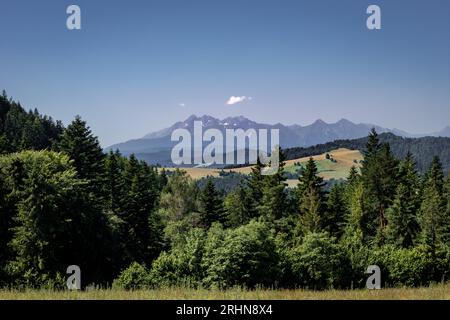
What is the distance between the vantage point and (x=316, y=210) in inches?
2542

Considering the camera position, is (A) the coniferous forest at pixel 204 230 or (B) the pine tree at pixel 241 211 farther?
(B) the pine tree at pixel 241 211

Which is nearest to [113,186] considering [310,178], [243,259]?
[310,178]

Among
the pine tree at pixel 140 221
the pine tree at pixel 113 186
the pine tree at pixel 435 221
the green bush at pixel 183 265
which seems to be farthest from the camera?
the pine tree at pixel 113 186

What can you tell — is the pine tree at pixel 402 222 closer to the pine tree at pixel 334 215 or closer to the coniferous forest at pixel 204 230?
the coniferous forest at pixel 204 230

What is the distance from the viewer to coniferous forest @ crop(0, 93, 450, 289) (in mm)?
38375

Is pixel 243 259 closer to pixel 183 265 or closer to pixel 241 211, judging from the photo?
pixel 183 265

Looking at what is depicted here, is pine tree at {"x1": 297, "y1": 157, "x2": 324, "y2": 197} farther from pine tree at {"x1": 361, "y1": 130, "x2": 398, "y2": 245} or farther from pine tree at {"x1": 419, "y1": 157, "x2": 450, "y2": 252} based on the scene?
pine tree at {"x1": 419, "y1": 157, "x2": 450, "y2": 252}

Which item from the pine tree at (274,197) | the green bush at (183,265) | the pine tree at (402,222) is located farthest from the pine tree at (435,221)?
A: the green bush at (183,265)

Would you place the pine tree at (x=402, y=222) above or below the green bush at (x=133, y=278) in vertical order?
above

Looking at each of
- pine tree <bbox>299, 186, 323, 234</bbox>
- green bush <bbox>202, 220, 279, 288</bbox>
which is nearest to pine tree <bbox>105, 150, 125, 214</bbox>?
pine tree <bbox>299, 186, 323, 234</bbox>

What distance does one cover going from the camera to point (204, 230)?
208ft

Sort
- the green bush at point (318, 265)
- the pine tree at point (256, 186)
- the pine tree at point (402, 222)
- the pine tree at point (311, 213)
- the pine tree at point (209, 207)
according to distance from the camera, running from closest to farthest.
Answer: the green bush at point (318, 265), the pine tree at point (402, 222), the pine tree at point (311, 213), the pine tree at point (256, 186), the pine tree at point (209, 207)

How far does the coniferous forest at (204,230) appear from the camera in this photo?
126 feet
